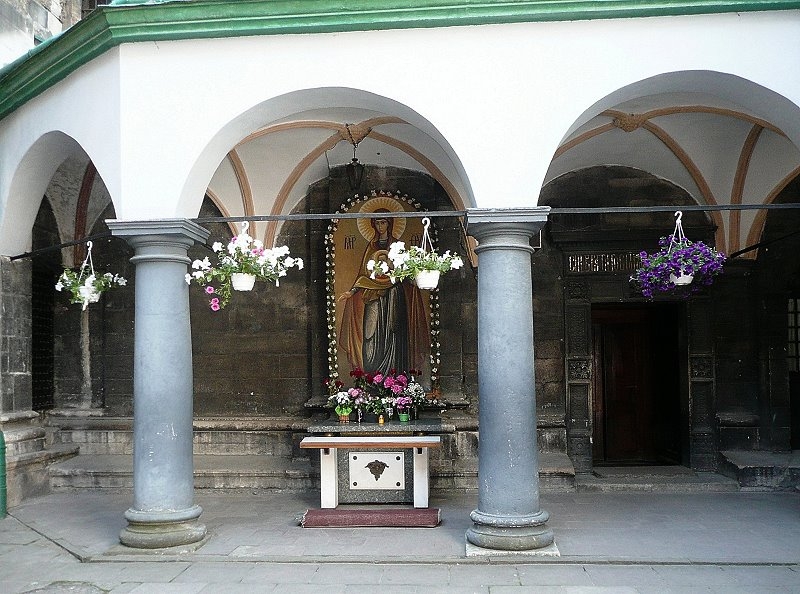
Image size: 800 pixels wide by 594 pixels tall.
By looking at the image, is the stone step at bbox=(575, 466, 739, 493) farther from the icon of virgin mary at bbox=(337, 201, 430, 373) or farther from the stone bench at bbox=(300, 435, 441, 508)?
the icon of virgin mary at bbox=(337, 201, 430, 373)

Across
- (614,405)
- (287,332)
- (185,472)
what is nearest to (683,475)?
(614,405)

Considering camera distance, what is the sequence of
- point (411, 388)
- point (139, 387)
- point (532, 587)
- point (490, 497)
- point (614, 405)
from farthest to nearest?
point (614, 405), point (411, 388), point (139, 387), point (490, 497), point (532, 587)

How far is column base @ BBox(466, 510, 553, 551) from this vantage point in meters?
6.83

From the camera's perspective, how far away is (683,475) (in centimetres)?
1015

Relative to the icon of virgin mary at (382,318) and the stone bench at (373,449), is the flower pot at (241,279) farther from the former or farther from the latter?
the icon of virgin mary at (382,318)

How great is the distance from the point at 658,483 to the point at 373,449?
12.5ft

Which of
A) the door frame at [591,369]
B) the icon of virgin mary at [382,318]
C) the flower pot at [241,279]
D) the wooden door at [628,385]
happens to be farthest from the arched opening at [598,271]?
the flower pot at [241,279]

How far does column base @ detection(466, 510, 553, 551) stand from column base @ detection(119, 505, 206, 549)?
268 cm

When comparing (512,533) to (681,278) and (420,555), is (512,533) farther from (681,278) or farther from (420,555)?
(681,278)

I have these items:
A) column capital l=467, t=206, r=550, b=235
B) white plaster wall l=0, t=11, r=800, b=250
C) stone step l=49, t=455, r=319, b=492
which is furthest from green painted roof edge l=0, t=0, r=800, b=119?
stone step l=49, t=455, r=319, b=492

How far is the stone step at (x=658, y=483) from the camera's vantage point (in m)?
9.77

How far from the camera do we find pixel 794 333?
10609 millimetres

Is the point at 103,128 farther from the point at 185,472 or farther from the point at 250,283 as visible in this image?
the point at 185,472

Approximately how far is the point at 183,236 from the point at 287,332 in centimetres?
373
